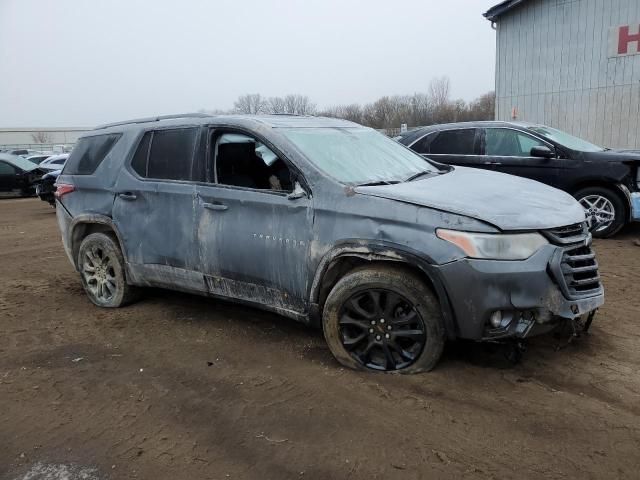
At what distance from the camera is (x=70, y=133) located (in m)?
86.6

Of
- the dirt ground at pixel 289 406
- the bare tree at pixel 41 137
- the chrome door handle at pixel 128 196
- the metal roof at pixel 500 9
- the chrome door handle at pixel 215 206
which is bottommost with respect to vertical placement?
the dirt ground at pixel 289 406

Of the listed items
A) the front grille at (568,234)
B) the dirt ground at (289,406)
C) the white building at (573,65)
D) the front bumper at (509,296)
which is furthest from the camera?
the white building at (573,65)

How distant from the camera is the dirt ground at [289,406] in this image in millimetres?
2725

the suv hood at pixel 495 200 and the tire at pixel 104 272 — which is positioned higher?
the suv hood at pixel 495 200

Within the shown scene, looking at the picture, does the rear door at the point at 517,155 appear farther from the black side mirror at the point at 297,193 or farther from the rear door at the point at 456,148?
the black side mirror at the point at 297,193

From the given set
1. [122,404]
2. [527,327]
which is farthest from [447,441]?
[122,404]

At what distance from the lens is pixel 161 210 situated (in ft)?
15.0

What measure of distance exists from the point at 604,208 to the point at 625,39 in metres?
9.32

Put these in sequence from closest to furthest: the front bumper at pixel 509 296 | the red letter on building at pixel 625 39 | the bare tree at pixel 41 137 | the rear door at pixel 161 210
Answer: the front bumper at pixel 509 296, the rear door at pixel 161 210, the red letter on building at pixel 625 39, the bare tree at pixel 41 137

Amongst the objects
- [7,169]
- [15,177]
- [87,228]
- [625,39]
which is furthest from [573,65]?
[7,169]

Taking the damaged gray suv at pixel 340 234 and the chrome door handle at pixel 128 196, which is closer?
the damaged gray suv at pixel 340 234

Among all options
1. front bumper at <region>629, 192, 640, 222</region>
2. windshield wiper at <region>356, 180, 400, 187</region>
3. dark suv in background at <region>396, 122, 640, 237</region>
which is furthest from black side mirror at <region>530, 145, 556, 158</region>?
windshield wiper at <region>356, 180, 400, 187</region>

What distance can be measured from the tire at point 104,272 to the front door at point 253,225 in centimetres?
124

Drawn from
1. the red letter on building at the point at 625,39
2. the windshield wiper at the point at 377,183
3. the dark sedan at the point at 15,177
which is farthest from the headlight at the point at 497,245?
the dark sedan at the point at 15,177
